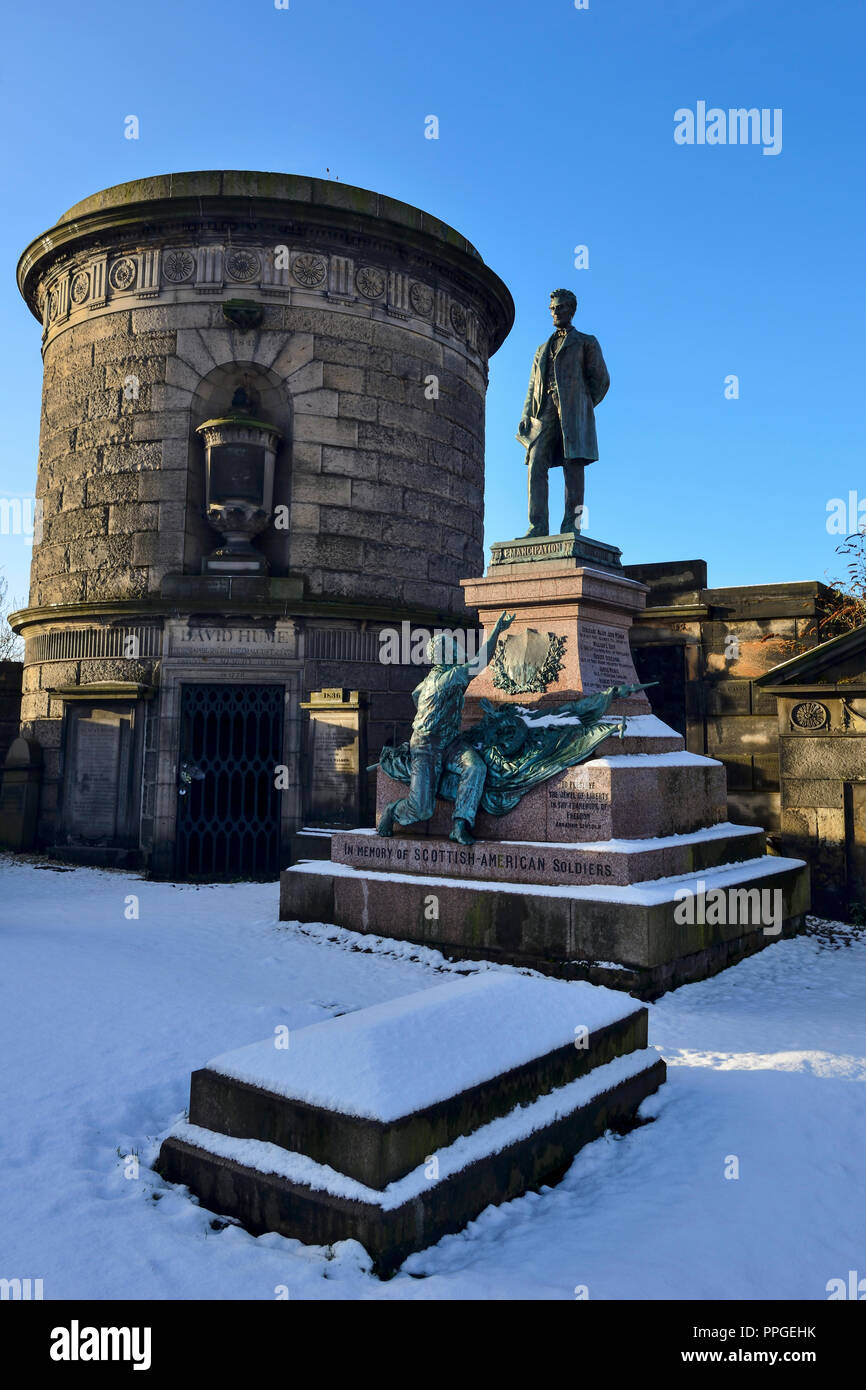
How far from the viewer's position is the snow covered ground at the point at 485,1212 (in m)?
3.10

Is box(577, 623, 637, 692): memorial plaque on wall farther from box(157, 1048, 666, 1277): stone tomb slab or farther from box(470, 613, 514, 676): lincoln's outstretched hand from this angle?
box(157, 1048, 666, 1277): stone tomb slab

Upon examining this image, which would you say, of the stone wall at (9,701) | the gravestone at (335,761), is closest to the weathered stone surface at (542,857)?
the gravestone at (335,761)

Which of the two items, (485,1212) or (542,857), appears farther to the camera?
(542,857)

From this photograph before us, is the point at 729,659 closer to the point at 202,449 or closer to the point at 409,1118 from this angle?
the point at 202,449

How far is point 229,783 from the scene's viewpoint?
45.5ft

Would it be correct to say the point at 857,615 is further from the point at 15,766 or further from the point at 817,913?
the point at 15,766

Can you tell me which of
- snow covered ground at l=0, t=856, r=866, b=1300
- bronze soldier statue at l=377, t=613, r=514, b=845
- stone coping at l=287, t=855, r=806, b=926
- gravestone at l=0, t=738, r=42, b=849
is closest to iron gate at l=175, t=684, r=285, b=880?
gravestone at l=0, t=738, r=42, b=849

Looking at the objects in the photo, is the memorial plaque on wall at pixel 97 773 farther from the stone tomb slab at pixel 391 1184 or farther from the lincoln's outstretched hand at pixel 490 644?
the stone tomb slab at pixel 391 1184

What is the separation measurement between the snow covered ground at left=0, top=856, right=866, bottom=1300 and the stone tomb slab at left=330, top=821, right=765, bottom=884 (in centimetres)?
94

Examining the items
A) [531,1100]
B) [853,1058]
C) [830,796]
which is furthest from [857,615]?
[531,1100]

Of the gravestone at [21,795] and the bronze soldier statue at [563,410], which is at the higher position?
the bronze soldier statue at [563,410]

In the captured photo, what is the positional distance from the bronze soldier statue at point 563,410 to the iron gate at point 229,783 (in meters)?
5.56

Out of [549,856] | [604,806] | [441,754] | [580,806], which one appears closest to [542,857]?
[549,856]

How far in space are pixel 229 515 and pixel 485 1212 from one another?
12.1 meters
